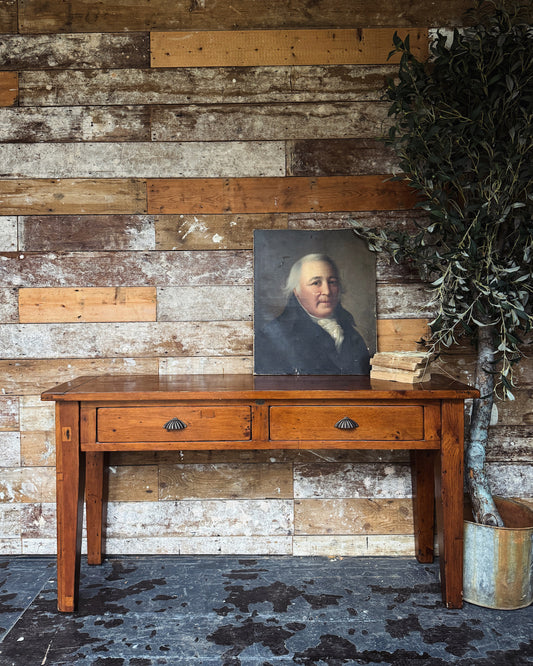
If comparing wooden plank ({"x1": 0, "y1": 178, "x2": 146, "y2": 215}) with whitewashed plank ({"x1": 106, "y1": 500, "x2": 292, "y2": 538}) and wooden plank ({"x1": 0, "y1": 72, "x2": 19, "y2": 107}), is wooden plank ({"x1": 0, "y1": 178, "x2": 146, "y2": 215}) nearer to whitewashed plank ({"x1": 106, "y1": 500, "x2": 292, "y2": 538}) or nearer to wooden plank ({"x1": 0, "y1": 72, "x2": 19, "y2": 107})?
wooden plank ({"x1": 0, "y1": 72, "x2": 19, "y2": 107})

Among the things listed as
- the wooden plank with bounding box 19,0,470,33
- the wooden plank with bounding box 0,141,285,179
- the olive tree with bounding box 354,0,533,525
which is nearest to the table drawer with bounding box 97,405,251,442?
the olive tree with bounding box 354,0,533,525

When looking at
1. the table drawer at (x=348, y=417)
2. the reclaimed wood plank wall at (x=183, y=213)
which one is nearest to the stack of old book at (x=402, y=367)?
the table drawer at (x=348, y=417)

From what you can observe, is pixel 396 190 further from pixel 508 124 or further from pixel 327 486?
pixel 327 486

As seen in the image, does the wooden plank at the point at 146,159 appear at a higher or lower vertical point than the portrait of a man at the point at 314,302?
higher

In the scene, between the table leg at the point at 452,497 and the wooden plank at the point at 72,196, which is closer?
the table leg at the point at 452,497

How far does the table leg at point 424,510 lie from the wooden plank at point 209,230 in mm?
1350

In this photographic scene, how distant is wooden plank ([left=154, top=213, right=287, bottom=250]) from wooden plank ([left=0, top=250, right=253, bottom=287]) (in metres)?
0.04

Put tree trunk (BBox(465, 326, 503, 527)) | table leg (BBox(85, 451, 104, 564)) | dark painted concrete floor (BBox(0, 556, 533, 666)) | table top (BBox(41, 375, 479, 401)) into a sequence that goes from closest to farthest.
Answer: dark painted concrete floor (BBox(0, 556, 533, 666)), table top (BBox(41, 375, 479, 401)), tree trunk (BBox(465, 326, 503, 527)), table leg (BBox(85, 451, 104, 564))

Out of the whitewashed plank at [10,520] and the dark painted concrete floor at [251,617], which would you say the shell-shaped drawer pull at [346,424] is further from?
the whitewashed plank at [10,520]

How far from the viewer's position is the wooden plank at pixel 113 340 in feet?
8.25

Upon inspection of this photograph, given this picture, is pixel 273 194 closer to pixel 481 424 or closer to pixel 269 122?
pixel 269 122

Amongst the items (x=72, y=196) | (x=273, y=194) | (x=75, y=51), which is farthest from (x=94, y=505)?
(x=75, y=51)

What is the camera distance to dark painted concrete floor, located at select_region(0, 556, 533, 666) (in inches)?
68.3

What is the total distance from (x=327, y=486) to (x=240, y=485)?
A: 431 mm
